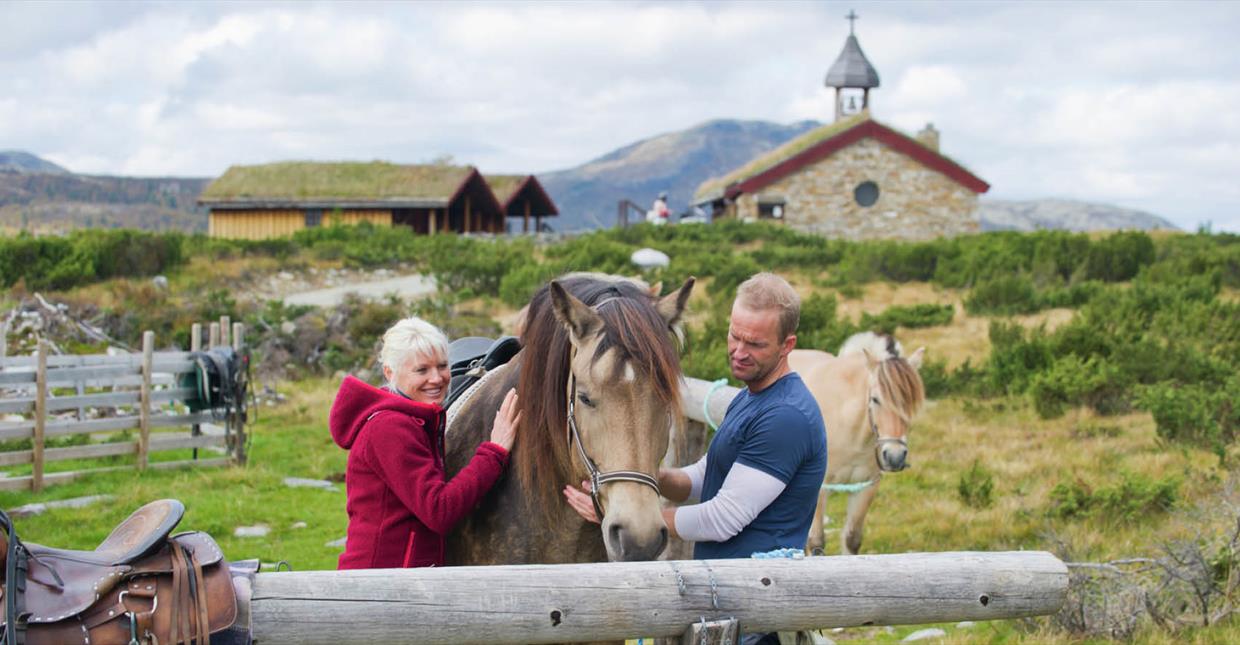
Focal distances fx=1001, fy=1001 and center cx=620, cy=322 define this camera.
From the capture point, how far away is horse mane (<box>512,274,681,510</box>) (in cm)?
293

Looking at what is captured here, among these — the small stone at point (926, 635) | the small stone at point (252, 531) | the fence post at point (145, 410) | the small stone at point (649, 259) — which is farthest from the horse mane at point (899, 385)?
the small stone at point (649, 259)

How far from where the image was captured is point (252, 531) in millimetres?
8000

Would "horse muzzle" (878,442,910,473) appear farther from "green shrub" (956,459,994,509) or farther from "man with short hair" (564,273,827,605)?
"man with short hair" (564,273,827,605)

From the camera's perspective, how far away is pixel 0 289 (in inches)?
792

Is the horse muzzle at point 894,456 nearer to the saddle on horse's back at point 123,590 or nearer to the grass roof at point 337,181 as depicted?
the saddle on horse's back at point 123,590

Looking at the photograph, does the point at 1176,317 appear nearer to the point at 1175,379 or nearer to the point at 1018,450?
the point at 1175,379

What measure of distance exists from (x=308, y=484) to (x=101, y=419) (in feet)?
8.25

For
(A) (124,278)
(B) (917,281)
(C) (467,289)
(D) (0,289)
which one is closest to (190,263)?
(A) (124,278)

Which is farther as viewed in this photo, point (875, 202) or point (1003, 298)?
point (875, 202)

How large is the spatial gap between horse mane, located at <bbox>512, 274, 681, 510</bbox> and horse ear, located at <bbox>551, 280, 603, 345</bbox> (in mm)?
38

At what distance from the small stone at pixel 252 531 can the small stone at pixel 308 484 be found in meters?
1.47

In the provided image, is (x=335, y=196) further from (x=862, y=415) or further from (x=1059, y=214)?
(x=1059, y=214)

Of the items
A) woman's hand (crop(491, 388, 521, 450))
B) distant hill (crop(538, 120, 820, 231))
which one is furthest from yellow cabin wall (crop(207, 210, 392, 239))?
distant hill (crop(538, 120, 820, 231))

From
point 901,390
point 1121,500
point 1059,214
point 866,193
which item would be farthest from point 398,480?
point 1059,214
